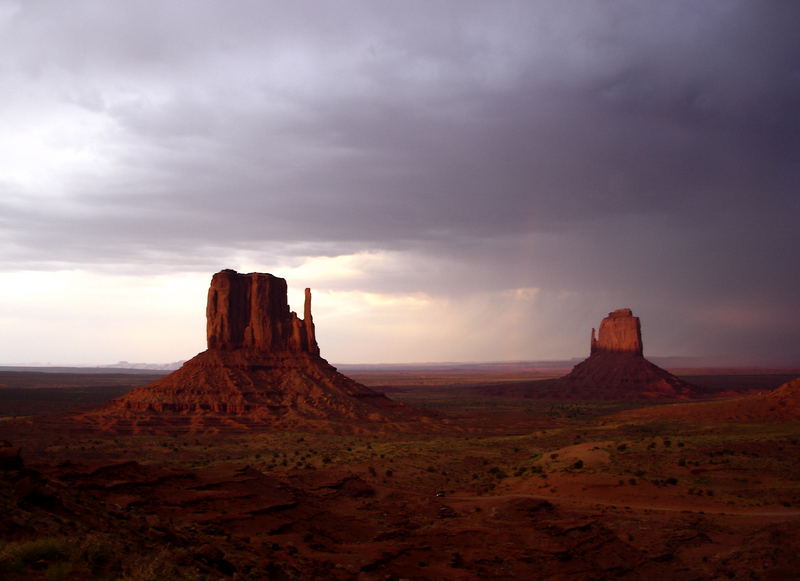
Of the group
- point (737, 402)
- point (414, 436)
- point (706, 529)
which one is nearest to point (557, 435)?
point (414, 436)

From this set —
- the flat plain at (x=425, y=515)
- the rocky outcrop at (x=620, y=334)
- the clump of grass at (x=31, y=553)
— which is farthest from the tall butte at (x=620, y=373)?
the clump of grass at (x=31, y=553)

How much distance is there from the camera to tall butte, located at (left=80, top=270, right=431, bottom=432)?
74.1 m

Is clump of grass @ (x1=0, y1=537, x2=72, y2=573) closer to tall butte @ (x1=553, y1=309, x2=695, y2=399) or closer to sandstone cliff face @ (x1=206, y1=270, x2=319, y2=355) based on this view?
sandstone cliff face @ (x1=206, y1=270, x2=319, y2=355)

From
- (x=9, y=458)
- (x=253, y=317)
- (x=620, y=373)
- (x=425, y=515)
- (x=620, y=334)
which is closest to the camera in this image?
(x=9, y=458)

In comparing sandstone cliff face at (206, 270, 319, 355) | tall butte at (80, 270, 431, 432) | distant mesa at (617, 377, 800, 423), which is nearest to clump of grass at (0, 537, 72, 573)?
tall butte at (80, 270, 431, 432)

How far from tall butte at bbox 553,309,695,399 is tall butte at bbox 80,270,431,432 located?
7418 centimetres

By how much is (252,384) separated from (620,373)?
330ft

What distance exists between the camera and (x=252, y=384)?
271 feet

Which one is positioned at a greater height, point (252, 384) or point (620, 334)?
point (620, 334)

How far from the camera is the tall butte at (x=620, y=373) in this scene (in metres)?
Answer: 139

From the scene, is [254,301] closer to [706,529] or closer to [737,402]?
[737,402]

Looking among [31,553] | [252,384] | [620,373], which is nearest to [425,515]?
[31,553]

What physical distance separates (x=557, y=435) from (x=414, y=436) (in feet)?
50.4

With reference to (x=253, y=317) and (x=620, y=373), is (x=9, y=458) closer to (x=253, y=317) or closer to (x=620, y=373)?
(x=253, y=317)
